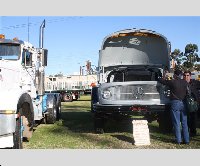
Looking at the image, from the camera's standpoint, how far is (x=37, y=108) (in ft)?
31.2

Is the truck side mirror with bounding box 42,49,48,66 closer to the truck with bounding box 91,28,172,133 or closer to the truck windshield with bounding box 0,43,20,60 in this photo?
the truck windshield with bounding box 0,43,20,60

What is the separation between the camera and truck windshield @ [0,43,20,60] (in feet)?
27.1

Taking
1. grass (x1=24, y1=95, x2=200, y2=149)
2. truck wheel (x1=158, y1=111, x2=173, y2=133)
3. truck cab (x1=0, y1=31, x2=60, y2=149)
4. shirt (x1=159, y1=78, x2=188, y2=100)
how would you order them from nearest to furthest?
truck cab (x1=0, y1=31, x2=60, y2=149)
grass (x1=24, y1=95, x2=200, y2=149)
shirt (x1=159, y1=78, x2=188, y2=100)
truck wheel (x1=158, y1=111, x2=173, y2=133)

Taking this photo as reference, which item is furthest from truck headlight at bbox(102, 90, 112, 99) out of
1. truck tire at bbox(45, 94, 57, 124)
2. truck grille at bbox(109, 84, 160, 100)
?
Answer: truck tire at bbox(45, 94, 57, 124)

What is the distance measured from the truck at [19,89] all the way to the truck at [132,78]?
171 centimetres

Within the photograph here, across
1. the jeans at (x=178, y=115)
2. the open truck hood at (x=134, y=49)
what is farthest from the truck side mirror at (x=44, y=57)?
the jeans at (x=178, y=115)

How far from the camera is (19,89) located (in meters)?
7.55

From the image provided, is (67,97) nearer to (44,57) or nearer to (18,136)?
(44,57)

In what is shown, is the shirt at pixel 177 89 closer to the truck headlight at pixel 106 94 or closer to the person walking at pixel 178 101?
the person walking at pixel 178 101

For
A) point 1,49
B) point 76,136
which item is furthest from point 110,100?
point 1,49

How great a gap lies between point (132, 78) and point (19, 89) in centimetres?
381

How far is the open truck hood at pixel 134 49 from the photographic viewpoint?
10.0 m

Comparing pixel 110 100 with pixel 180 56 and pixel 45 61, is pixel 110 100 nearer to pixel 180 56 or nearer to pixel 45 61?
pixel 45 61

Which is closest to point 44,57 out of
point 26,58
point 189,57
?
point 26,58
